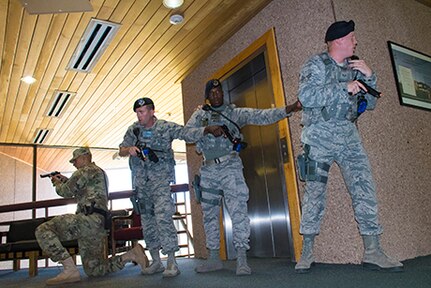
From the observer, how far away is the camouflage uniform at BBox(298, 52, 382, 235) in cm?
247

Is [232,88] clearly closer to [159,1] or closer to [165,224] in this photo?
[159,1]

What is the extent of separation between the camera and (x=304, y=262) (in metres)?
2.56

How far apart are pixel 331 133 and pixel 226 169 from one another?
927 millimetres

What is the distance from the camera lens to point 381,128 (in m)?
3.15

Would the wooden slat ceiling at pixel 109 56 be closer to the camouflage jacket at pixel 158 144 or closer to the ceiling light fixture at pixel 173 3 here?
the ceiling light fixture at pixel 173 3

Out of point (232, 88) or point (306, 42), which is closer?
point (306, 42)

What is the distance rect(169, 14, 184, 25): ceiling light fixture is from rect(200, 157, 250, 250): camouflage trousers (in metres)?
1.83

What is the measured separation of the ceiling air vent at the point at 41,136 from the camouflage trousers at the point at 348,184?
6.57 meters

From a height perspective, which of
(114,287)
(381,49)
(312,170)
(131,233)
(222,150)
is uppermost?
(381,49)

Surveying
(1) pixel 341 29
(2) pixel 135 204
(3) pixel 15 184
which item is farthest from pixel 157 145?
(3) pixel 15 184

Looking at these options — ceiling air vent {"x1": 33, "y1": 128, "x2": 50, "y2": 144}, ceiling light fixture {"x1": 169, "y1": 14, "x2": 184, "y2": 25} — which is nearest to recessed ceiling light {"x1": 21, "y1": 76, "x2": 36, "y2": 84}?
ceiling air vent {"x1": 33, "y1": 128, "x2": 50, "y2": 144}

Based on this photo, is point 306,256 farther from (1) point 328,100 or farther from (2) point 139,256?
(2) point 139,256

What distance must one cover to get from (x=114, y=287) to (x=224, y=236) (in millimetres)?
1878

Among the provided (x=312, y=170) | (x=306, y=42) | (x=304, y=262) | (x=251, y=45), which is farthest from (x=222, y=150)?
(x=251, y=45)
